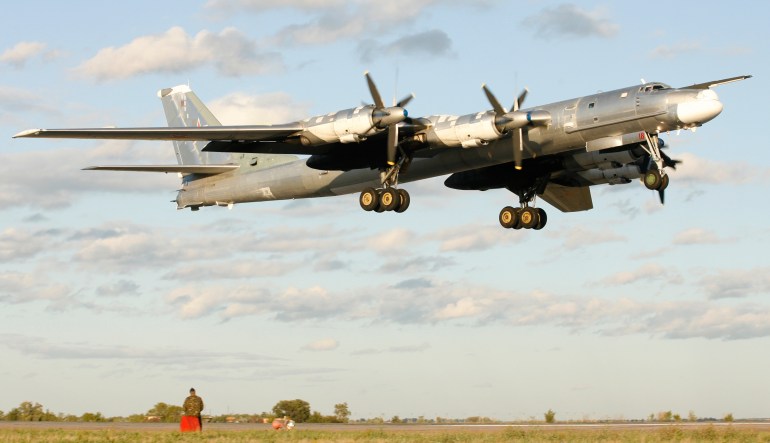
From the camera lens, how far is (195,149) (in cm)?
4794

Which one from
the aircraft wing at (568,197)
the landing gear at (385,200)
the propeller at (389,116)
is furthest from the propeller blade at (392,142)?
the aircraft wing at (568,197)

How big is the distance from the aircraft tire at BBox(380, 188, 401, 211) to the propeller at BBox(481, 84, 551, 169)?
14.3 feet

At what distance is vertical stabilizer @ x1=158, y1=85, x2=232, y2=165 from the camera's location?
4744 centimetres

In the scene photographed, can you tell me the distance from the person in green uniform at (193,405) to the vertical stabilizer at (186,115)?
22.0 metres

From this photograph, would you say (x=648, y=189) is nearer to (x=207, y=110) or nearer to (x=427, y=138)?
(x=427, y=138)

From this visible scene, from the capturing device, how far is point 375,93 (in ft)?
113

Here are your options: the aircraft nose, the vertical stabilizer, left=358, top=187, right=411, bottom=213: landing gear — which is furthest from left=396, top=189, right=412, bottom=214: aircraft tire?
the vertical stabilizer

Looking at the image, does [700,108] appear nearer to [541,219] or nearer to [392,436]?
[541,219]

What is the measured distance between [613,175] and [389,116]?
10689 millimetres

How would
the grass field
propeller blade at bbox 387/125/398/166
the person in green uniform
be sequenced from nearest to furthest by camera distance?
the grass field
the person in green uniform
propeller blade at bbox 387/125/398/166

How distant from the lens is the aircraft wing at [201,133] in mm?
35062

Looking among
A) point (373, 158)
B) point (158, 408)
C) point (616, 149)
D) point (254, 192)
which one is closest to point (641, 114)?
point (616, 149)

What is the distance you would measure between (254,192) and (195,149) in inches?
294

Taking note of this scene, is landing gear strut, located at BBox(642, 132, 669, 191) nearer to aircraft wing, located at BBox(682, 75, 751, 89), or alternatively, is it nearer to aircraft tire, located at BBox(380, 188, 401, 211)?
aircraft wing, located at BBox(682, 75, 751, 89)
